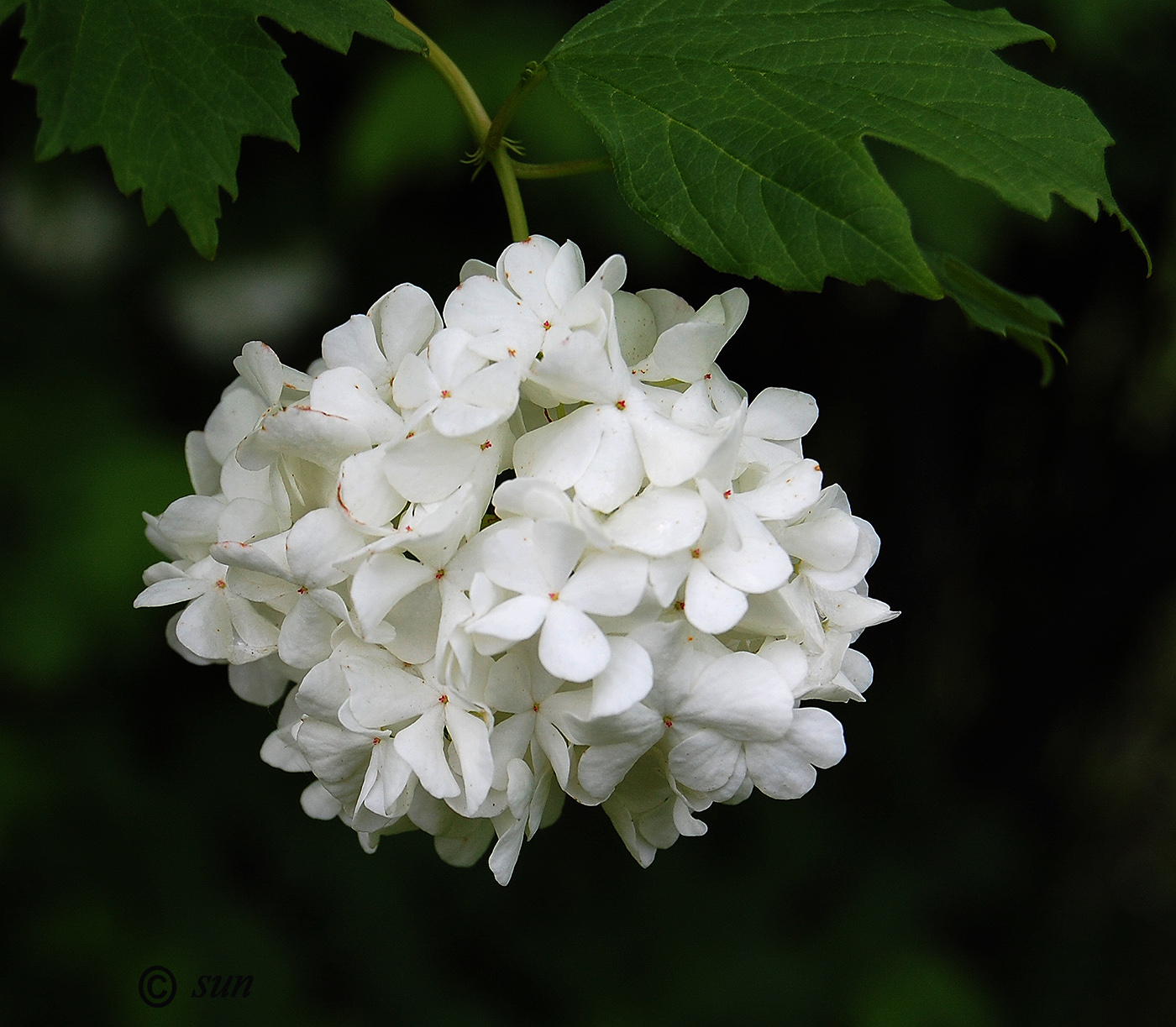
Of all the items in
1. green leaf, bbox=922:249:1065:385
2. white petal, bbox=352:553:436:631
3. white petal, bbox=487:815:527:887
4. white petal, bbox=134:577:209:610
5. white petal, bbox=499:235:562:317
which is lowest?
white petal, bbox=487:815:527:887

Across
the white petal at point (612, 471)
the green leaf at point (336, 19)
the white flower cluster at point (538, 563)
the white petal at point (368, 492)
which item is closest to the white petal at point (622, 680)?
the white flower cluster at point (538, 563)

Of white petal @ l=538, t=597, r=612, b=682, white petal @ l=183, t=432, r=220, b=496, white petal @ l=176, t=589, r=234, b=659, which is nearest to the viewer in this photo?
white petal @ l=538, t=597, r=612, b=682

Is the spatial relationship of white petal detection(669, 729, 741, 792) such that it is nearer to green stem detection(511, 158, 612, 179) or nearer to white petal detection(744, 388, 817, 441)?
white petal detection(744, 388, 817, 441)

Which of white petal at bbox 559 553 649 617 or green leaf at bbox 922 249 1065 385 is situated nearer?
white petal at bbox 559 553 649 617

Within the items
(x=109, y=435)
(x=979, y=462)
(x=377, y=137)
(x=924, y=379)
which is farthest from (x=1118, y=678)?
(x=109, y=435)

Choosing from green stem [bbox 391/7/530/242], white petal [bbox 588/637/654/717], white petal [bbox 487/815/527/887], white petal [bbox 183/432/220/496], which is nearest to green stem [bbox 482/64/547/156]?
green stem [bbox 391/7/530/242]

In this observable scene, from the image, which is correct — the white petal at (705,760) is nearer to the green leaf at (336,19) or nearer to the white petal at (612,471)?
the white petal at (612,471)

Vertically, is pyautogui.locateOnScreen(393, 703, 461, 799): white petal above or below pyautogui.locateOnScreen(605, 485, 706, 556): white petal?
below
